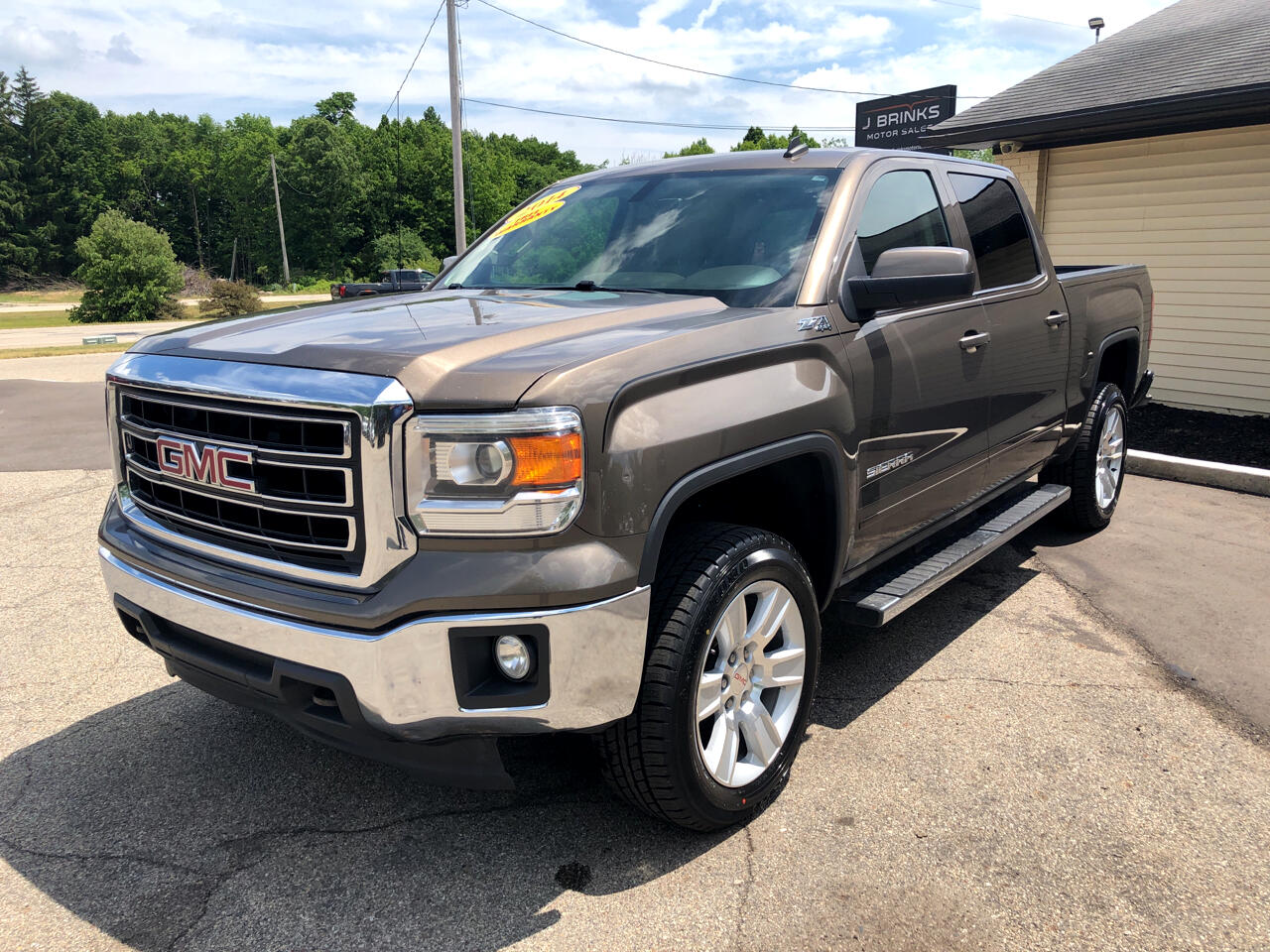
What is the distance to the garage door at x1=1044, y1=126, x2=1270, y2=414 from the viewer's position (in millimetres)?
9484

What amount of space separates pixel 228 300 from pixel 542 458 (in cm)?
3262

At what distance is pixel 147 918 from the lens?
241 cm

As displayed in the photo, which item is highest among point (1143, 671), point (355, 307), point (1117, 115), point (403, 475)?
point (1117, 115)

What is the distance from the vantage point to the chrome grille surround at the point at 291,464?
2176 mm

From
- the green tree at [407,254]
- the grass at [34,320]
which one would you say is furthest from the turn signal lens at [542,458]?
the green tree at [407,254]

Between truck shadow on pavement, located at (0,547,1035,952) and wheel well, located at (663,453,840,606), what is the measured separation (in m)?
0.71

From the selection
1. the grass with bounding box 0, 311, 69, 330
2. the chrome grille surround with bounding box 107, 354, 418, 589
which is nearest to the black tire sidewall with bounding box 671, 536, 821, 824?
the chrome grille surround with bounding box 107, 354, 418, 589

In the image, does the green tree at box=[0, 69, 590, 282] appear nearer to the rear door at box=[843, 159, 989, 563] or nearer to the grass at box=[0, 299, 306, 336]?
the grass at box=[0, 299, 306, 336]

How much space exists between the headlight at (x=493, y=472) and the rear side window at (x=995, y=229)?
264 cm

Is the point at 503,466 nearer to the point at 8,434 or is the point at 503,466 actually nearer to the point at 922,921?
the point at 922,921

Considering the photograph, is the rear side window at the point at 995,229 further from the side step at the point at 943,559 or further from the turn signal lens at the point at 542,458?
the turn signal lens at the point at 542,458

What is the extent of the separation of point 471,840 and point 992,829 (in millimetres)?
1542

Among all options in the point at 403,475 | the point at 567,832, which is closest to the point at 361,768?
the point at 567,832

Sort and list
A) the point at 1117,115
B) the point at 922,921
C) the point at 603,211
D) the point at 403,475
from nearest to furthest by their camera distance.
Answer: the point at 403,475, the point at 922,921, the point at 603,211, the point at 1117,115
